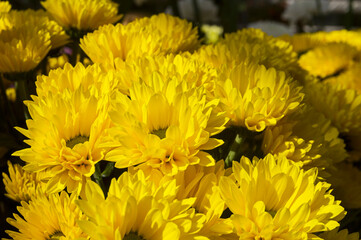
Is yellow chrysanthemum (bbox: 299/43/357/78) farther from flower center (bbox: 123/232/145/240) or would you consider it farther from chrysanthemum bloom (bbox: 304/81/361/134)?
flower center (bbox: 123/232/145/240)

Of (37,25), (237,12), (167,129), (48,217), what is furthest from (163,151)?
(237,12)

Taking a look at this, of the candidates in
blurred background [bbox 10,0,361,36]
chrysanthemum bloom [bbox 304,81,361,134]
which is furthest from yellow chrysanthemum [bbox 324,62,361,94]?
blurred background [bbox 10,0,361,36]

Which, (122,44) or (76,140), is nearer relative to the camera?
(76,140)

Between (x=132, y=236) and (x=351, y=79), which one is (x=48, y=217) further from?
(x=351, y=79)

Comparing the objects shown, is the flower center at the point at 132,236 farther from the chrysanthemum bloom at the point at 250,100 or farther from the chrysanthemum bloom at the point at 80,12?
the chrysanthemum bloom at the point at 80,12

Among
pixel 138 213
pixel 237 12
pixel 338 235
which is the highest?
pixel 138 213

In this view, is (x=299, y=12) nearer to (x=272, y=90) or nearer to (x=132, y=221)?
(x=272, y=90)
